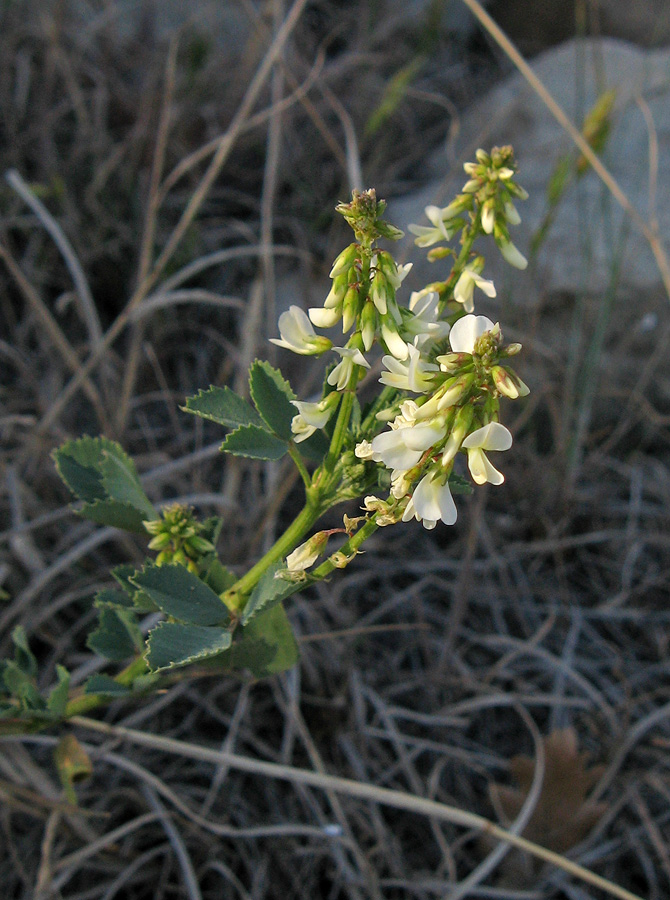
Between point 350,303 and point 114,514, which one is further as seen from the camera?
point 114,514

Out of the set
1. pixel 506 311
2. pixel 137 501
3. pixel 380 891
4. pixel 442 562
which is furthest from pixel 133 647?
pixel 506 311

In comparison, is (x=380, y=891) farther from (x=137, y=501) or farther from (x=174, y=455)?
(x=174, y=455)

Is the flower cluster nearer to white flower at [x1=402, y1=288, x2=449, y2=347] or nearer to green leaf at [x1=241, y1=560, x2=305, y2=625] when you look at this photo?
white flower at [x1=402, y1=288, x2=449, y2=347]

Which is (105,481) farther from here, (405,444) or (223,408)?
(405,444)

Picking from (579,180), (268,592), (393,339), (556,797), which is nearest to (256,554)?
(556,797)

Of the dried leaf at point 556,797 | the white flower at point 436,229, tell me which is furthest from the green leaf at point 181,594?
the dried leaf at point 556,797

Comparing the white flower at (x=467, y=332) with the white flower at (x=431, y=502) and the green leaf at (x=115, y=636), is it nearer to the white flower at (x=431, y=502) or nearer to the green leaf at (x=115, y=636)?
the white flower at (x=431, y=502)
